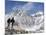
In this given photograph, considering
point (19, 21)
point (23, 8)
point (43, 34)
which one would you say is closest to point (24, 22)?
point (19, 21)

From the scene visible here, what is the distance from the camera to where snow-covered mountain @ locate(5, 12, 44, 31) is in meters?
1.51

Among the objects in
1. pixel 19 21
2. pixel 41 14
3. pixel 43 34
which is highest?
pixel 41 14

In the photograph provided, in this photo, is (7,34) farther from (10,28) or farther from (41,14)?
(41,14)

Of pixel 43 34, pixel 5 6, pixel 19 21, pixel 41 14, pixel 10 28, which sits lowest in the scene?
pixel 43 34

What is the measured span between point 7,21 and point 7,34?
19 cm

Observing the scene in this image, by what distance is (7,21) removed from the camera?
1.49 meters

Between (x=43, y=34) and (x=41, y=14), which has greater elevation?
(x=41, y=14)

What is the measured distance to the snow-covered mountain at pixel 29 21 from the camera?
4.97ft

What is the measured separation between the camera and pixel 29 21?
154 cm

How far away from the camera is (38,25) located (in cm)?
155

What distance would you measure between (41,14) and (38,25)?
181 mm

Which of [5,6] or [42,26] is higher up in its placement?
[5,6]
